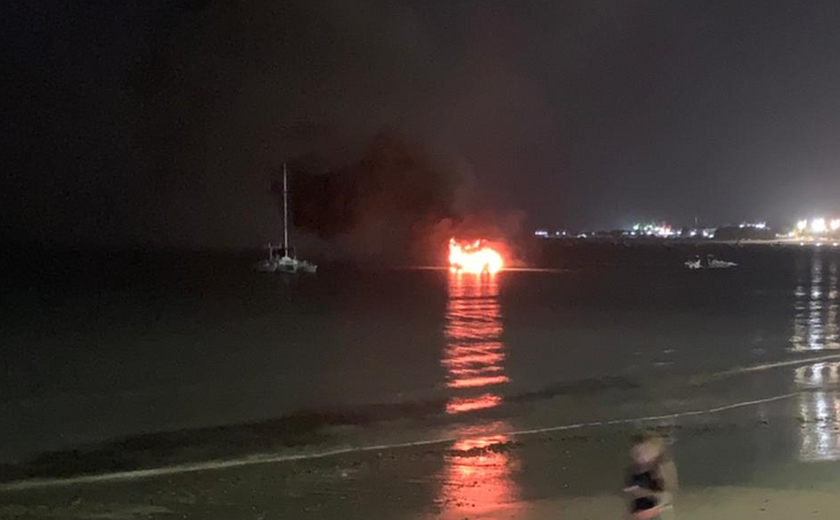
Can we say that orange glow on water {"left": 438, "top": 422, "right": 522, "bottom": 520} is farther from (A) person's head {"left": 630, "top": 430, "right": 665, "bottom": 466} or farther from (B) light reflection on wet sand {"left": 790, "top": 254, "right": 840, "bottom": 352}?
(B) light reflection on wet sand {"left": 790, "top": 254, "right": 840, "bottom": 352}

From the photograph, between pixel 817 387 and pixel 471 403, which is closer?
pixel 471 403

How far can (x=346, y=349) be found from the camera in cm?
3616

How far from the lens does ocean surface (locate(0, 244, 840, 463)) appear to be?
2188 centimetres

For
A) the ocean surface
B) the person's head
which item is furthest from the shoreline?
the person's head

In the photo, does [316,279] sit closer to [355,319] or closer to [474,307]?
[474,307]

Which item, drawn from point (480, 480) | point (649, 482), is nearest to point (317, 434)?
point (480, 480)

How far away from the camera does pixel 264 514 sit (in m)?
11.0

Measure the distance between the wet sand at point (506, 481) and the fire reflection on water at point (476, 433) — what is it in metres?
0.04

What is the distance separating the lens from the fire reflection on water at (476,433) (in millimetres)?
11234

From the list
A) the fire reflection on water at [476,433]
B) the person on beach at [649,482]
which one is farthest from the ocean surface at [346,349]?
the person on beach at [649,482]

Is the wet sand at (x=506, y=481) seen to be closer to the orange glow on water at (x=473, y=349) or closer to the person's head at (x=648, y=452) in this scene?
the person's head at (x=648, y=452)

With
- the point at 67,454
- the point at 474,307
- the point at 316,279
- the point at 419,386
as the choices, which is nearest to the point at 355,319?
the point at 474,307

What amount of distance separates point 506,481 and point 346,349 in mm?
24109

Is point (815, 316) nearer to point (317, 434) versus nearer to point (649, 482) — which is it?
point (317, 434)
